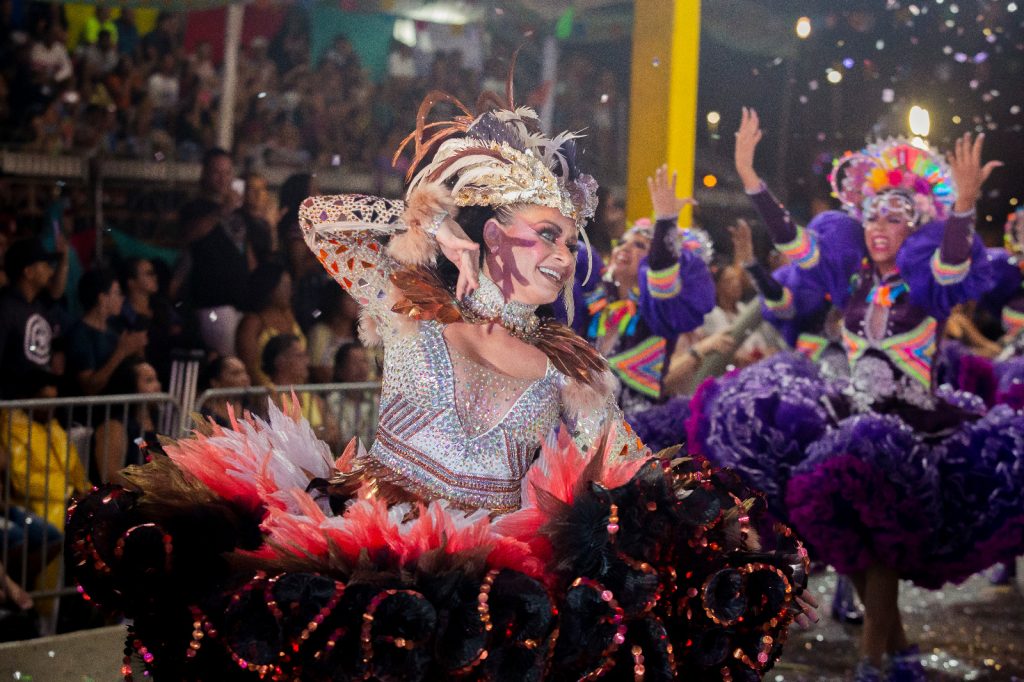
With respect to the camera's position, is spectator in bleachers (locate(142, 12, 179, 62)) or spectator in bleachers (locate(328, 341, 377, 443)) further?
spectator in bleachers (locate(142, 12, 179, 62))

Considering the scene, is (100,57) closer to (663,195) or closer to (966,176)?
(663,195)

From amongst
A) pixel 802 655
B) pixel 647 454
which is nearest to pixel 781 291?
pixel 802 655

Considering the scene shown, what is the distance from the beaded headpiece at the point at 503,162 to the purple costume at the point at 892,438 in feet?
6.50

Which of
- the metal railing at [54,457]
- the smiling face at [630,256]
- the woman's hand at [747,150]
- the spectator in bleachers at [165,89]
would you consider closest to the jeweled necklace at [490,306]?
the metal railing at [54,457]

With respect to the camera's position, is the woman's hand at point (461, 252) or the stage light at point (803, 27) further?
the stage light at point (803, 27)

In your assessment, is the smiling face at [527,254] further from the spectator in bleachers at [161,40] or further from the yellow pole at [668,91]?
the spectator in bleachers at [161,40]

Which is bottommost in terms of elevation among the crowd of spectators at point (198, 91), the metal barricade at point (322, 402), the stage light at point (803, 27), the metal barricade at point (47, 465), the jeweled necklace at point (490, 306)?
the metal barricade at point (47, 465)

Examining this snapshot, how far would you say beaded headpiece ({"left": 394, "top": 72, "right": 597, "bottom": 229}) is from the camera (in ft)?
8.66

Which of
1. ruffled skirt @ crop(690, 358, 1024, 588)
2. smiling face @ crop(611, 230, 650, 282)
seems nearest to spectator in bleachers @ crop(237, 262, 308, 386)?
smiling face @ crop(611, 230, 650, 282)

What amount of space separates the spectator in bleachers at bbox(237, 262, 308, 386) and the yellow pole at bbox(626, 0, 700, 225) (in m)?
1.64

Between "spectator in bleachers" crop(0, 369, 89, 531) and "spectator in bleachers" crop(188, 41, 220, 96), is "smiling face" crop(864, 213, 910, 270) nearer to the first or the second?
"spectator in bleachers" crop(0, 369, 89, 531)

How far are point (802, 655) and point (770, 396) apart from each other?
1.05 metres

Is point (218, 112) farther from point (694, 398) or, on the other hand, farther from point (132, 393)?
point (694, 398)

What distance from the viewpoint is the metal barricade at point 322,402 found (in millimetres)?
5059
